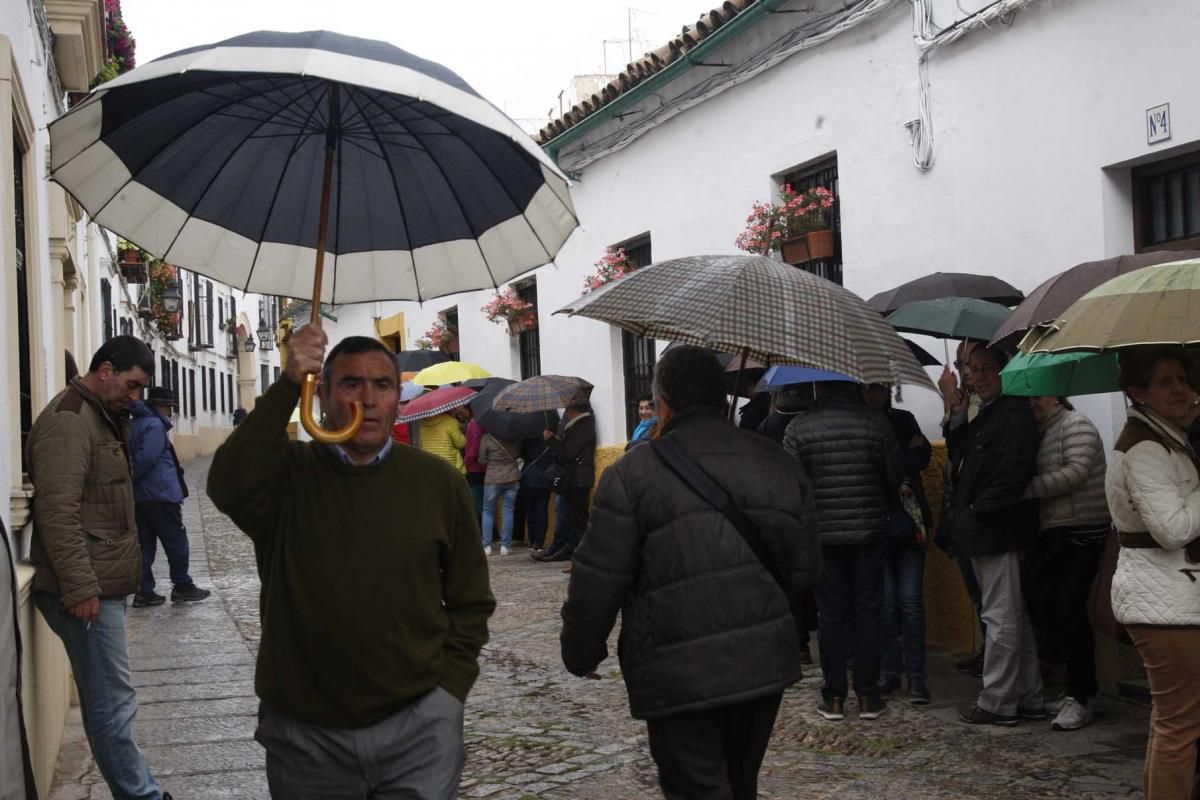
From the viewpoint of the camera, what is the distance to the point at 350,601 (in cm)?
286

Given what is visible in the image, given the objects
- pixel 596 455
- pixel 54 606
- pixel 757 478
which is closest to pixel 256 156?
pixel 757 478

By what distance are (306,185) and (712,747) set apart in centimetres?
194

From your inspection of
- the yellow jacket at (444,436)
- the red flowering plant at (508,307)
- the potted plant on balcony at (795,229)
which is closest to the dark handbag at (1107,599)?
the potted plant on balcony at (795,229)

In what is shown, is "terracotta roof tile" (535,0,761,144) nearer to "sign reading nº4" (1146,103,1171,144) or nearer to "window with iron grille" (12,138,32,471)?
"sign reading nº4" (1146,103,1171,144)

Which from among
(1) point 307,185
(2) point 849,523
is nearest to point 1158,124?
(2) point 849,523

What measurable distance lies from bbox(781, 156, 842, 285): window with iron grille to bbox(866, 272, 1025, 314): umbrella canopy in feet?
6.03

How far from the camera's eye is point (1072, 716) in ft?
19.7

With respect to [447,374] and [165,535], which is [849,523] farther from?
[447,374]

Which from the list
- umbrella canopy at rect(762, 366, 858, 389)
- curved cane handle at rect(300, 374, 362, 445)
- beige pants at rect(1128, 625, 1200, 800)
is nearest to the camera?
curved cane handle at rect(300, 374, 362, 445)

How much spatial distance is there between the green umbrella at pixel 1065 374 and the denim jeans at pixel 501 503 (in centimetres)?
858

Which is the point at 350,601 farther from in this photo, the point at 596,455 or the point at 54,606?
the point at 596,455

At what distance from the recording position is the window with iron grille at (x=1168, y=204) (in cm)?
655

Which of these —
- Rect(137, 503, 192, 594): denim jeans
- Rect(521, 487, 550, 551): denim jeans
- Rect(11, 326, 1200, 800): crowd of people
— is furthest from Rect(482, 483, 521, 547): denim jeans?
Rect(11, 326, 1200, 800): crowd of people

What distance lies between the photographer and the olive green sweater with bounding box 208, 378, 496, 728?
2.83 meters
